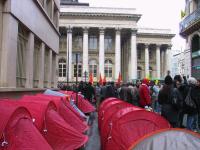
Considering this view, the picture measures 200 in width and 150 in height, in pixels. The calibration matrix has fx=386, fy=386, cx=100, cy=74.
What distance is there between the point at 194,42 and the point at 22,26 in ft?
80.8

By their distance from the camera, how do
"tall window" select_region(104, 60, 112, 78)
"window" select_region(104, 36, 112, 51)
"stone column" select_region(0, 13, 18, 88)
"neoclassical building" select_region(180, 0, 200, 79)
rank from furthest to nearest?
"window" select_region(104, 36, 112, 51)
"tall window" select_region(104, 60, 112, 78)
"neoclassical building" select_region(180, 0, 200, 79)
"stone column" select_region(0, 13, 18, 88)

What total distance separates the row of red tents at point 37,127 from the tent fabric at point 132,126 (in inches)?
50.5

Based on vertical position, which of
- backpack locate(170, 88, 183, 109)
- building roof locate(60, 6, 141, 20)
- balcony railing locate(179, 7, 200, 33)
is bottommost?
backpack locate(170, 88, 183, 109)

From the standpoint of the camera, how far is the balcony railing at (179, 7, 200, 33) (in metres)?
33.6

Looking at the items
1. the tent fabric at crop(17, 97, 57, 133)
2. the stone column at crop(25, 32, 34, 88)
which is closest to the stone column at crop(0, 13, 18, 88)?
the stone column at crop(25, 32, 34, 88)

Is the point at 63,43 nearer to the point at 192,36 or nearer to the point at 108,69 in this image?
the point at 108,69

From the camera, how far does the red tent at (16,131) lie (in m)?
5.91

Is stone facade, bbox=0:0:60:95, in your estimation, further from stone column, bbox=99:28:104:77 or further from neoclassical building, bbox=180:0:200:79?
stone column, bbox=99:28:104:77

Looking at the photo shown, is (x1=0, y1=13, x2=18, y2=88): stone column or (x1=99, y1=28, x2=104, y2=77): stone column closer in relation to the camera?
(x1=0, y1=13, x2=18, y2=88): stone column

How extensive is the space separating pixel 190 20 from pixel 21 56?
23.7 m

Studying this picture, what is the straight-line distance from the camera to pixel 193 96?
37.9 feet

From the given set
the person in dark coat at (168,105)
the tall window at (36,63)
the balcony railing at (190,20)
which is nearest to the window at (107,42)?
the balcony railing at (190,20)

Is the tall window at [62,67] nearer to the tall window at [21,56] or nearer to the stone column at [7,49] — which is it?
the tall window at [21,56]

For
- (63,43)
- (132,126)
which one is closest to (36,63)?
(132,126)
